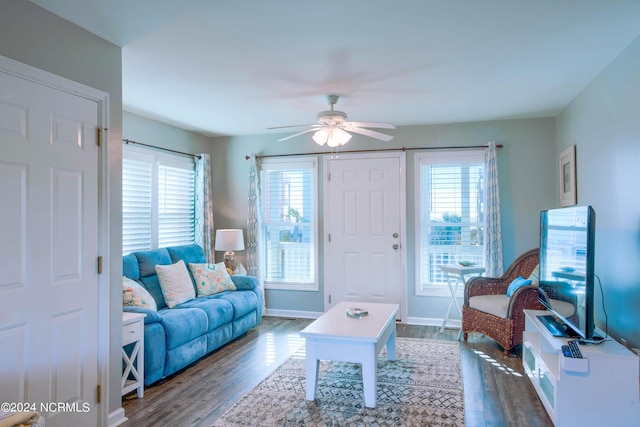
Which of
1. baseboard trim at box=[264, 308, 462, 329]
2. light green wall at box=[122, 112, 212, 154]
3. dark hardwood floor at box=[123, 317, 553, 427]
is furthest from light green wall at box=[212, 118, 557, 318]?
dark hardwood floor at box=[123, 317, 553, 427]

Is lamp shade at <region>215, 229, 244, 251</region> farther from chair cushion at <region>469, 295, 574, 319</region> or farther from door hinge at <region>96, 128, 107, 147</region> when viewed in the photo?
chair cushion at <region>469, 295, 574, 319</region>

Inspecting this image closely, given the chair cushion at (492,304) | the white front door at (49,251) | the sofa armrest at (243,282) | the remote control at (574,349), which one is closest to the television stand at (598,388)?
the remote control at (574,349)

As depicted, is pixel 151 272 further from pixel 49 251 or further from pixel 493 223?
pixel 493 223

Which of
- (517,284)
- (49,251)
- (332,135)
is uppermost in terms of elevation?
(332,135)

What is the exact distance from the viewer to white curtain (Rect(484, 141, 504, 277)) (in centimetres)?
467

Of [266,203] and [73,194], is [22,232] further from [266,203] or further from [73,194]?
[266,203]

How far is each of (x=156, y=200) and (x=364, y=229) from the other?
8.23 feet

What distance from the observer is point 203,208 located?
539 centimetres

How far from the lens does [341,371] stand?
11.5 feet

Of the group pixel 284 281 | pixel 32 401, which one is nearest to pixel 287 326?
pixel 284 281

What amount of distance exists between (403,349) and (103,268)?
2783mm

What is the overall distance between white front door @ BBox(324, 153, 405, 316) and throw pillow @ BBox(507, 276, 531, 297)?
50.8 inches

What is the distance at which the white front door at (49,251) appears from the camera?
2088 millimetres

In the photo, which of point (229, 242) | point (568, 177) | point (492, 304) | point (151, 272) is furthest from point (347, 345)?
point (568, 177)
